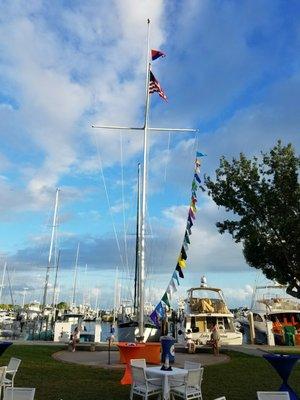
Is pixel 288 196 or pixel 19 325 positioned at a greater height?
pixel 288 196

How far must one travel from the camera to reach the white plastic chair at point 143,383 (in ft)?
31.9

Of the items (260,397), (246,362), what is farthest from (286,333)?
(260,397)

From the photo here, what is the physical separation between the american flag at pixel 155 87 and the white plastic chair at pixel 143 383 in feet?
57.9

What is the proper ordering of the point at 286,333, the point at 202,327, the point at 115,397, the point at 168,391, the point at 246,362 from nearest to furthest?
the point at 168,391 < the point at 115,397 < the point at 246,362 < the point at 286,333 < the point at 202,327

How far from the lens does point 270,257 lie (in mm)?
21938

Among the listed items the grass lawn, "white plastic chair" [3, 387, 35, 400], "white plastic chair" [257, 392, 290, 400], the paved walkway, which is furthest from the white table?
the paved walkway

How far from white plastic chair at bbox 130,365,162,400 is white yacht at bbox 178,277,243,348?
21144 millimetres

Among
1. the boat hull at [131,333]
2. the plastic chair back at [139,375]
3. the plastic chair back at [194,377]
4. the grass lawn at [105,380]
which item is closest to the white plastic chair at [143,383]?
the plastic chair back at [139,375]

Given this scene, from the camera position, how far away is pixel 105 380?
13273 mm

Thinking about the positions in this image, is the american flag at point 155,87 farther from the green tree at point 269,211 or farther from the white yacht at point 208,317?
the white yacht at point 208,317

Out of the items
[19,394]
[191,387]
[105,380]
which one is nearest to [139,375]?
[191,387]

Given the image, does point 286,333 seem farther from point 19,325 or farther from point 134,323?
point 19,325

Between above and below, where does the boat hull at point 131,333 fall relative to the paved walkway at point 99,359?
above

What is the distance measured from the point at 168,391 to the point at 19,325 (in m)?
42.3
